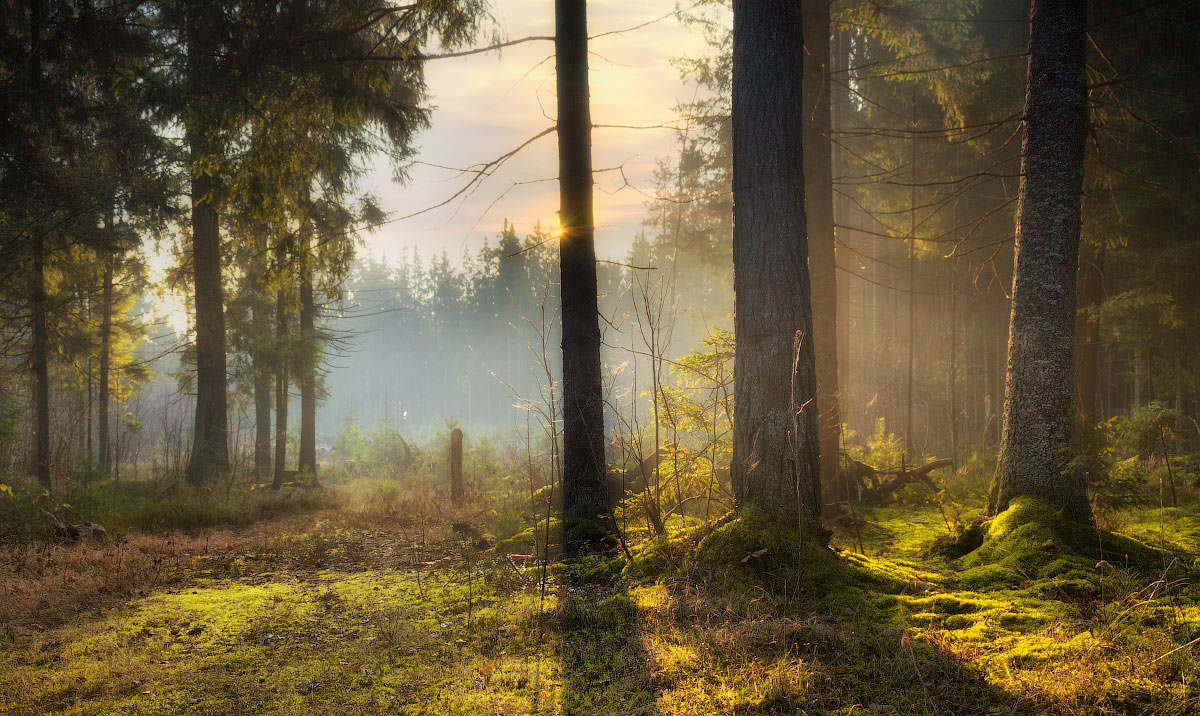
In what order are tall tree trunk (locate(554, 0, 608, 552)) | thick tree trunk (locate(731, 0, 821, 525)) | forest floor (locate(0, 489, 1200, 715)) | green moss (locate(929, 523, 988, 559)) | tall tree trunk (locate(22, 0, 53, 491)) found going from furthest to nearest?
tall tree trunk (locate(22, 0, 53, 491)), tall tree trunk (locate(554, 0, 608, 552)), green moss (locate(929, 523, 988, 559)), thick tree trunk (locate(731, 0, 821, 525)), forest floor (locate(0, 489, 1200, 715))

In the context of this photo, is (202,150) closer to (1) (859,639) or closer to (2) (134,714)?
(2) (134,714)

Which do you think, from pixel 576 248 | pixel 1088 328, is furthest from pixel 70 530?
pixel 1088 328

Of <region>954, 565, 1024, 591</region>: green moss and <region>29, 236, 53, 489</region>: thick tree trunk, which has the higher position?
<region>29, 236, 53, 489</region>: thick tree trunk

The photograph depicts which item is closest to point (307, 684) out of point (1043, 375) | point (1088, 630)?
point (1088, 630)

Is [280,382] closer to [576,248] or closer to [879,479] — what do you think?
[576,248]

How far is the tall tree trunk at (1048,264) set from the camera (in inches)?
204

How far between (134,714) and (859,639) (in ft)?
12.1

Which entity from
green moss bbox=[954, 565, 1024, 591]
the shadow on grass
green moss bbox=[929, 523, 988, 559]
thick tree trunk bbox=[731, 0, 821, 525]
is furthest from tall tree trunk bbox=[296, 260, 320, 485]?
green moss bbox=[954, 565, 1024, 591]

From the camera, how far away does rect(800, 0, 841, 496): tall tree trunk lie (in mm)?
7535

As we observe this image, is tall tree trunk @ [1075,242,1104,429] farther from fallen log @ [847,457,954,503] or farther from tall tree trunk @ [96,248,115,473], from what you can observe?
tall tree trunk @ [96,248,115,473]

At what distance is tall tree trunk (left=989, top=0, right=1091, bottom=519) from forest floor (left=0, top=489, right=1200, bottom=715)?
118 centimetres

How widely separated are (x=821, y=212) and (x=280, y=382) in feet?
46.5

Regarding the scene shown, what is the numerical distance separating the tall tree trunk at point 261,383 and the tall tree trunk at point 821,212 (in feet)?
43.7

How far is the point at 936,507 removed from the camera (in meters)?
8.05
